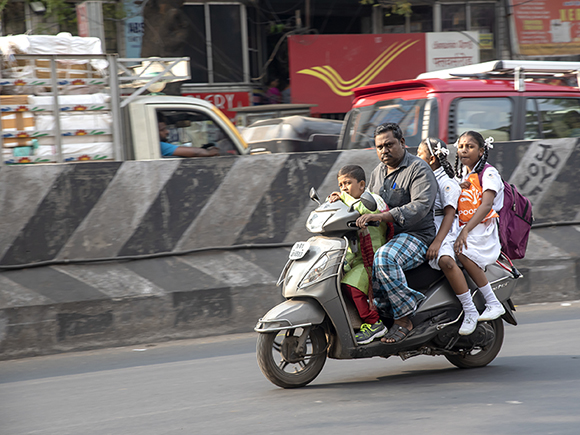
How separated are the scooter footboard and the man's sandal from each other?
1.42ft

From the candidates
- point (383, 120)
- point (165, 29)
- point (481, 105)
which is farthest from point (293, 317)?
point (165, 29)

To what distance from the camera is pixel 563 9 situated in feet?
58.5

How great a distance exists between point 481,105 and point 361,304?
159 inches

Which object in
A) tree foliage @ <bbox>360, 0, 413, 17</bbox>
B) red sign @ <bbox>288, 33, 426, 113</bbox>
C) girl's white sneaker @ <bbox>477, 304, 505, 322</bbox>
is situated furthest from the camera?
red sign @ <bbox>288, 33, 426, 113</bbox>

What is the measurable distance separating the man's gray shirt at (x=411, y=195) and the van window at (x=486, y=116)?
311cm

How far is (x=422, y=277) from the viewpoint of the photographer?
4578 millimetres

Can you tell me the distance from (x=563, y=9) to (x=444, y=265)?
15.6 meters

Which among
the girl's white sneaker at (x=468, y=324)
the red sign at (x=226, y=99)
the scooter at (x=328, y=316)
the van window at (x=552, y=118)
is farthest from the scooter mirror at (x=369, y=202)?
the red sign at (x=226, y=99)

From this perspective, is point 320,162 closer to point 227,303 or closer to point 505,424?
point 227,303

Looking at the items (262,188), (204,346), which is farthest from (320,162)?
(204,346)

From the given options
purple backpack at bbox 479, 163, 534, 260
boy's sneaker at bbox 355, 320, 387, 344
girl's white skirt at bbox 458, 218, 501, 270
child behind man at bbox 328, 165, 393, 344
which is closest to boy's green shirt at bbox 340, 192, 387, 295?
child behind man at bbox 328, 165, 393, 344

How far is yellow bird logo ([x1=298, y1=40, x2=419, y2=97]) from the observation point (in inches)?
641

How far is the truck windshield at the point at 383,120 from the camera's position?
24.6 ft

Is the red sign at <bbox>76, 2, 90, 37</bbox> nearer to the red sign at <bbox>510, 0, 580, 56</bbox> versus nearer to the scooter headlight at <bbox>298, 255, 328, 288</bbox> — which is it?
the red sign at <bbox>510, 0, 580, 56</bbox>
